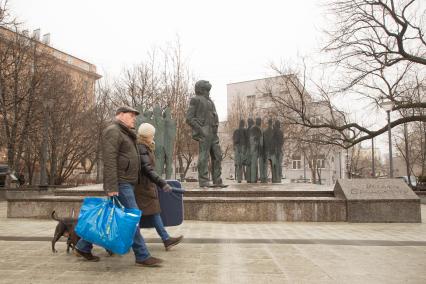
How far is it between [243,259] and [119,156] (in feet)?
6.81

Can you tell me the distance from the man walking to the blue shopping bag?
0.65 ft

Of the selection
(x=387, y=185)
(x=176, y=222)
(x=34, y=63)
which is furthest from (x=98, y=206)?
(x=34, y=63)

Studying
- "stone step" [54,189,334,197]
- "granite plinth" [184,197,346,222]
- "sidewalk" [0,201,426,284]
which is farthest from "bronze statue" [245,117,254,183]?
"sidewalk" [0,201,426,284]

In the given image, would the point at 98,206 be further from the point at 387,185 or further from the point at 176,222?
the point at 387,185

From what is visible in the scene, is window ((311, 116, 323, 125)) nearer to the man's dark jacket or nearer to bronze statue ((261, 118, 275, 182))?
bronze statue ((261, 118, 275, 182))

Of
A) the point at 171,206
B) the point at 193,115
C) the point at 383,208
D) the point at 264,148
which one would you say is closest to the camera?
the point at 171,206

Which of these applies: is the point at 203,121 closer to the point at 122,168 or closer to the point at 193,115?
the point at 193,115

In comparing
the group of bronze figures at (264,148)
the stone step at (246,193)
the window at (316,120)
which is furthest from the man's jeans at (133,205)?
the window at (316,120)

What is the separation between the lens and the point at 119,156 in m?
4.58

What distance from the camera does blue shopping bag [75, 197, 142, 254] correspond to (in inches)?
161

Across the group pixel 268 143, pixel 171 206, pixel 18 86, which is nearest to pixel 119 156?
pixel 171 206

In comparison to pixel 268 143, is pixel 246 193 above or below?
below

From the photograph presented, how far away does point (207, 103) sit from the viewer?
10.8 metres

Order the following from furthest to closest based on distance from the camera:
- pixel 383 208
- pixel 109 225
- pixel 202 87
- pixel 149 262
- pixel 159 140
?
pixel 159 140
pixel 202 87
pixel 383 208
pixel 149 262
pixel 109 225
